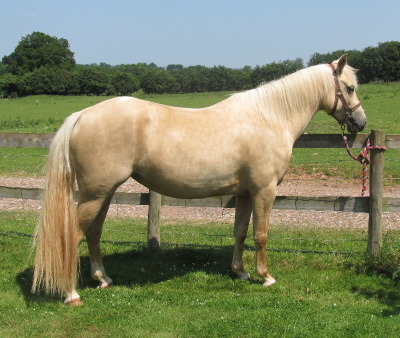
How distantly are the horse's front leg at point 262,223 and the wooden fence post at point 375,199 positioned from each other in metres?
1.51

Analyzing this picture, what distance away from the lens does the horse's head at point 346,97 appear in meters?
5.40

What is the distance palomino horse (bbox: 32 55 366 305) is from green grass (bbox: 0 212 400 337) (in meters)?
0.32

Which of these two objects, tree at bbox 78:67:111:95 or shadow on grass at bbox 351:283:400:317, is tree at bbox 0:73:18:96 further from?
shadow on grass at bbox 351:283:400:317

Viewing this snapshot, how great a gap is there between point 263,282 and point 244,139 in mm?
1749

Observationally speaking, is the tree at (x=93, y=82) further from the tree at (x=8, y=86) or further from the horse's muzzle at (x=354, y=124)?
the horse's muzzle at (x=354, y=124)

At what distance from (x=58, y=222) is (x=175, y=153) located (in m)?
1.42

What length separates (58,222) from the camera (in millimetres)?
4770

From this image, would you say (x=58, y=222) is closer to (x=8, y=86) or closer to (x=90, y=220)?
(x=90, y=220)

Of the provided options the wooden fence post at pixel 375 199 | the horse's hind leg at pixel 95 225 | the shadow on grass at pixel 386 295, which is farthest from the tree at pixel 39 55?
the shadow on grass at pixel 386 295

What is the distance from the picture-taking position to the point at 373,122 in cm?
2288

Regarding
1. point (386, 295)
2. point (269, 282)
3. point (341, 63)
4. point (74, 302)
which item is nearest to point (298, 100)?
point (341, 63)

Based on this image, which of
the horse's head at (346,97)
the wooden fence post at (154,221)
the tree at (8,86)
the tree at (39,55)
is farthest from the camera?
the tree at (39,55)

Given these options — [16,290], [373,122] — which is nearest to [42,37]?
[373,122]

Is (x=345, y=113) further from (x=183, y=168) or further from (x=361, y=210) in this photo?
(x=183, y=168)
